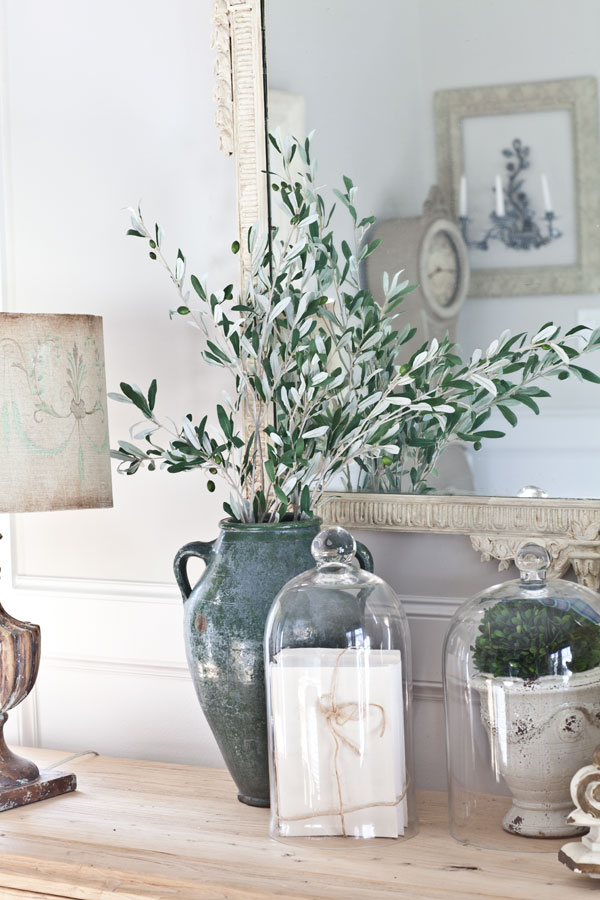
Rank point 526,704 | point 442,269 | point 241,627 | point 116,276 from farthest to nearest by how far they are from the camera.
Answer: point 116,276, point 442,269, point 241,627, point 526,704

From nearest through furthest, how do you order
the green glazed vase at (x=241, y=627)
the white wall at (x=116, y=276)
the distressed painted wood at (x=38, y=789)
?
the green glazed vase at (x=241, y=627) → the distressed painted wood at (x=38, y=789) → the white wall at (x=116, y=276)

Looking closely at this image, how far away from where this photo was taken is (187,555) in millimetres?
1544

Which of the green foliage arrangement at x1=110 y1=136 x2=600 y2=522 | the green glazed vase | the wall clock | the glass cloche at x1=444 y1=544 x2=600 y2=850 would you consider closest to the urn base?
the green glazed vase

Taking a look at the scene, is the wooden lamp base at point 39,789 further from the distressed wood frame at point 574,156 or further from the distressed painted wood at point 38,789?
the distressed wood frame at point 574,156

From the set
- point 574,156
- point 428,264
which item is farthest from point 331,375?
point 574,156

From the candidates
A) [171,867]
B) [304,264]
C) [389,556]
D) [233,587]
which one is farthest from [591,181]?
[171,867]

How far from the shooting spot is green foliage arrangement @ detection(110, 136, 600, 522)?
1.42m

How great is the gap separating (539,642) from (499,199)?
0.63 m

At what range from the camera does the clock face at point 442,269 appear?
59.3 inches

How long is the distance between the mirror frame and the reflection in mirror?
0.03m

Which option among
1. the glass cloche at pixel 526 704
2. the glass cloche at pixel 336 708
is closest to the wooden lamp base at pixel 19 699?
the glass cloche at pixel 336 708

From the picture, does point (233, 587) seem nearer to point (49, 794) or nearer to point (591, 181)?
point (49, 794)

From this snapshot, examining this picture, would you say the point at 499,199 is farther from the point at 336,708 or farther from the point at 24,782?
the point at 24,782

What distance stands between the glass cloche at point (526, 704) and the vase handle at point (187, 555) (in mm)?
404
